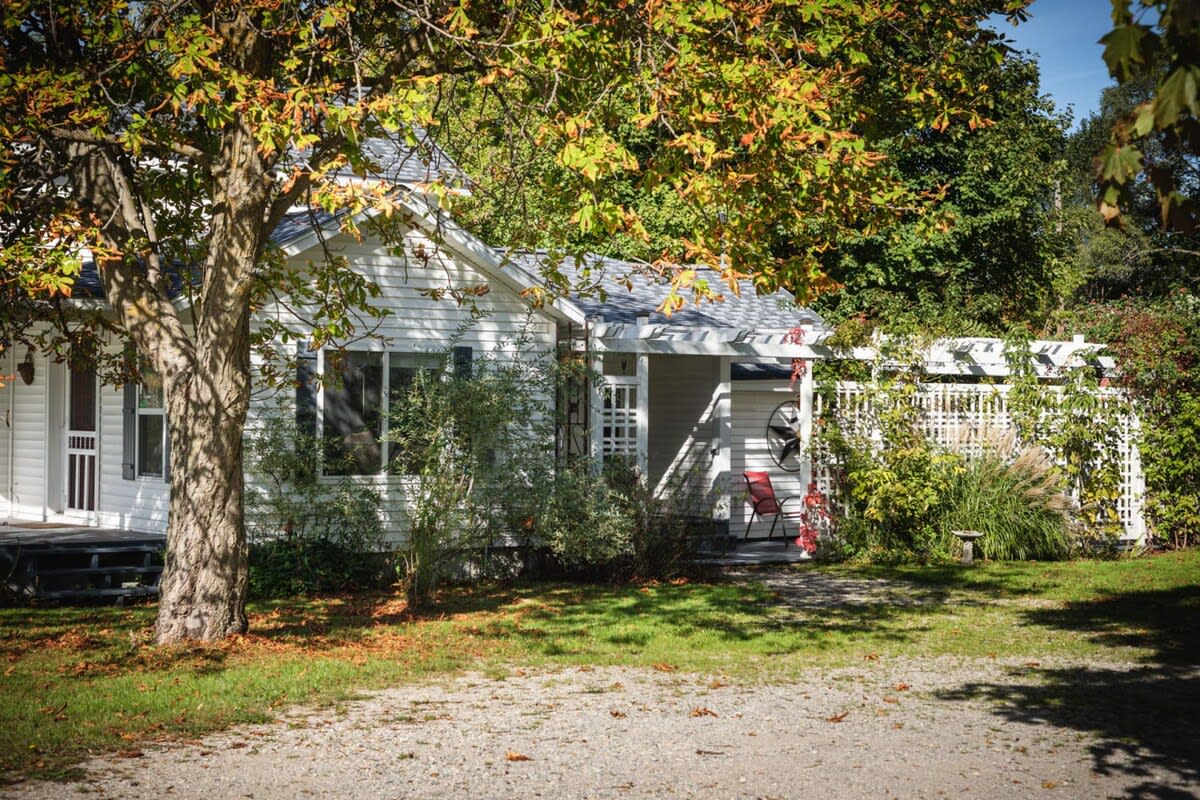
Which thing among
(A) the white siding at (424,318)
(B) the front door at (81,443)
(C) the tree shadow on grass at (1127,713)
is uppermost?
(A) the white siding at (424,318)

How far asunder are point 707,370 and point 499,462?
567cm

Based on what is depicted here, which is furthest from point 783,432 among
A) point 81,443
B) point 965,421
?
point 81,443

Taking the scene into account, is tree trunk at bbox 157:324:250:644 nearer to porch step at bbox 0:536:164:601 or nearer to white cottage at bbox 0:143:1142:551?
white cottage at bbox 0:143:1142:551

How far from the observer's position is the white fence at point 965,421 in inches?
651

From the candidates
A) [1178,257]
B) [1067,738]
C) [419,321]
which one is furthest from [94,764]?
[1178,257]

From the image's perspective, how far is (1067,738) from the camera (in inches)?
283

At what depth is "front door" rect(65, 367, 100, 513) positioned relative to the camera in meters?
15.8

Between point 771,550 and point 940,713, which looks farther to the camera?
point 771,550

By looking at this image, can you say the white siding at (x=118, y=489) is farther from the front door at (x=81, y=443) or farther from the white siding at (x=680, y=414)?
the white siding at (x=680, y=414)

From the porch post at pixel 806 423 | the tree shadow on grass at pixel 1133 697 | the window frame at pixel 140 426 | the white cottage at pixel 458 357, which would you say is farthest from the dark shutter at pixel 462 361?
the tree shadow on grass at pixel 1133 697

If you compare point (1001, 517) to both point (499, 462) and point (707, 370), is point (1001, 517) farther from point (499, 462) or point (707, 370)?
point (499, 462)

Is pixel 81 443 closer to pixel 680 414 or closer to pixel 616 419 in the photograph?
pixel 616 419

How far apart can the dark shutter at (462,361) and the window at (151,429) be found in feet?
11.3

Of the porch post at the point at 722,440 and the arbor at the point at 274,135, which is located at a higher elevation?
the arbor at the point at 274,135
